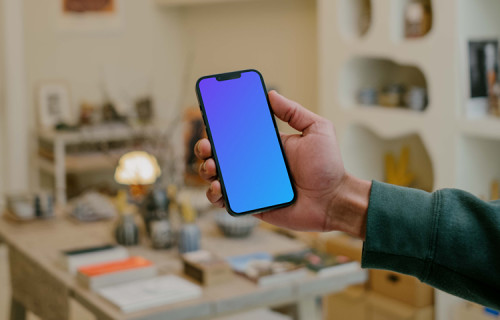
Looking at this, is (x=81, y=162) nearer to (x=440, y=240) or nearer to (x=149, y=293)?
(x=149, y=293)

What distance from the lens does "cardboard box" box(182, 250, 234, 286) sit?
204 cm

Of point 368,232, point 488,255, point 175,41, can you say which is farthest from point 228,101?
point 175,41

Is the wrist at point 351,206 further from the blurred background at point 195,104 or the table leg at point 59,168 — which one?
the table leg at point 59,168

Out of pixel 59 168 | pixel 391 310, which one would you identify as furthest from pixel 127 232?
pixel 59 168

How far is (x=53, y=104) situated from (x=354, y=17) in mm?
2288

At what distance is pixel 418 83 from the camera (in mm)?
3129

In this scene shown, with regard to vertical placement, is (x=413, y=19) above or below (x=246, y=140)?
above

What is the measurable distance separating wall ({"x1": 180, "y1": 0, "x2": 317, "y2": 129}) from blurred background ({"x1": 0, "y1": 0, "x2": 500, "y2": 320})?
0.03 ft

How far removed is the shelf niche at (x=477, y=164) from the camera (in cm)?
258

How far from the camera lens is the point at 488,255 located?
0.93 metres

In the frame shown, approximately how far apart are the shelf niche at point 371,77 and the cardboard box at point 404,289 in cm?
79

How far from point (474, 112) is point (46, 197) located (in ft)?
5.64

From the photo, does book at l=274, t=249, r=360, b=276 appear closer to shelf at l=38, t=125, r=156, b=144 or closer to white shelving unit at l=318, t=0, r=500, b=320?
white shelving unit at l=318, t=0, r=500, b=320

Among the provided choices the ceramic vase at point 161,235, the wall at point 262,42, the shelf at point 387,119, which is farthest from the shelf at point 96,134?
the ceramic vase at point 161,235
